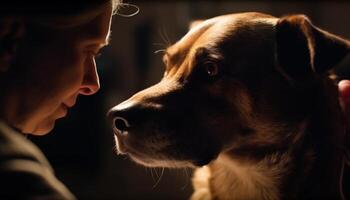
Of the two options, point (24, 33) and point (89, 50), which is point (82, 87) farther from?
point (24, 33)

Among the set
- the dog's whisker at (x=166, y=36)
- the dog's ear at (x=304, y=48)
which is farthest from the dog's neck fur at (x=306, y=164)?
the dog's whisker at (x=166, y=36)

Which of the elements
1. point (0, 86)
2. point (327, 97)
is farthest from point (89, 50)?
point (327, 97)

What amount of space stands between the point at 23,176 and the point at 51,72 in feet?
1.11

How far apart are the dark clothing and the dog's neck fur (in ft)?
2.62

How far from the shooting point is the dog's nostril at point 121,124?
1242mm

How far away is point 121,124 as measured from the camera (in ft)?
4.14

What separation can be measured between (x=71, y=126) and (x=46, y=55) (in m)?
0.94

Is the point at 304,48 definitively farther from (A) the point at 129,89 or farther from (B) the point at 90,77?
(A) the point at 129,89

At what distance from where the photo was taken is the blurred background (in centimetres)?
169

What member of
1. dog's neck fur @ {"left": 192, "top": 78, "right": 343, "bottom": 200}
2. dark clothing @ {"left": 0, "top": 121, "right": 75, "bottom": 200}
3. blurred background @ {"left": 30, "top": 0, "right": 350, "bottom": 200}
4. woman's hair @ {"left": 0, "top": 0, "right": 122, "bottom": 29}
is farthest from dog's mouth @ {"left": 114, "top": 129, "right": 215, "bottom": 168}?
dark clothing @ {"left": 0, "top": 121, "right": 75, "bottom": 200}

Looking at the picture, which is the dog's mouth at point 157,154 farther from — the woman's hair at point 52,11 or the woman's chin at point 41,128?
the woman's hair at point 52,11

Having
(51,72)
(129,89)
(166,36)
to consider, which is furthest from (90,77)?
(129,89)

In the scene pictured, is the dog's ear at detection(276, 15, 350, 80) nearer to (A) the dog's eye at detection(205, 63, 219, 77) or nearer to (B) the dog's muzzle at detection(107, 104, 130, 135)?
(A) the dog's eye at detection(205, 63, 219, 77)

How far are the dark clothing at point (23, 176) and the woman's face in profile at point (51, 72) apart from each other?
0.22 m
